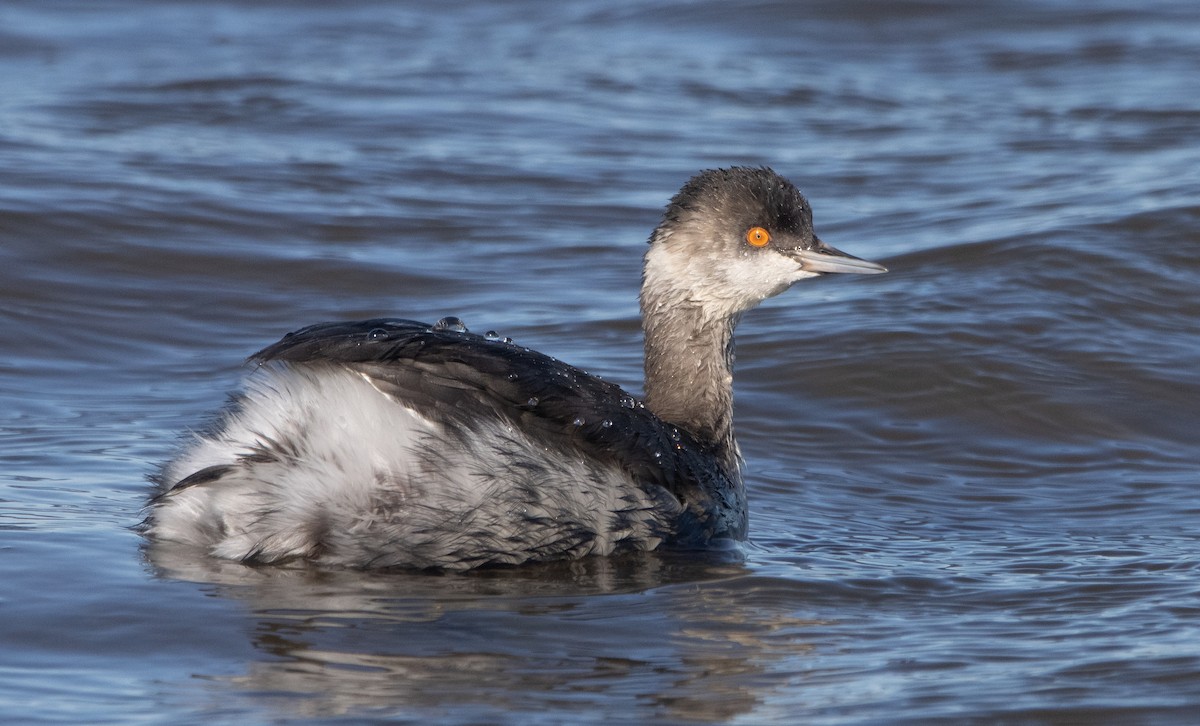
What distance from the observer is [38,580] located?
4590 mm

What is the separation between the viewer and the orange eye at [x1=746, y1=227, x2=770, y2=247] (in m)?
5.86

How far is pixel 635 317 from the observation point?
815 centimetres

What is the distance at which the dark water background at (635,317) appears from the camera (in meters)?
4.14

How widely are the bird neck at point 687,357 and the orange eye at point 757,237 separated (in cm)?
27

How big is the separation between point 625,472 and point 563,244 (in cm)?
466

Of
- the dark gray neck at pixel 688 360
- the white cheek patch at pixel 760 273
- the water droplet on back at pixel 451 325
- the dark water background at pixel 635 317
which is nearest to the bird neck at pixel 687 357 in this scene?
the dark gray neck at pixel 688 360

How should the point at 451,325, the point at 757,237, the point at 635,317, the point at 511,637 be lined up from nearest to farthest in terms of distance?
the point at 511,637 → the point at 451,325 → the point at 757,237 → the point at 635,317

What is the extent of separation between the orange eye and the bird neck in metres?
0.27

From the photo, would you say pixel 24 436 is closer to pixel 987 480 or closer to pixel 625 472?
pixel 625 472

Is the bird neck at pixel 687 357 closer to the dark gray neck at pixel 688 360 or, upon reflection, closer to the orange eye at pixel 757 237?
the dark gray neck at pixel 688 360

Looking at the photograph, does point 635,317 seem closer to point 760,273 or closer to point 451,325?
point 760,273

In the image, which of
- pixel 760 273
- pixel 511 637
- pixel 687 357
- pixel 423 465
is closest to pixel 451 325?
pixel 423 465

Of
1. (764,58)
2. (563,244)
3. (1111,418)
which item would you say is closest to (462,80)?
(764,58)

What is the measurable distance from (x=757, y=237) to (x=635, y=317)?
2314 millimetres
